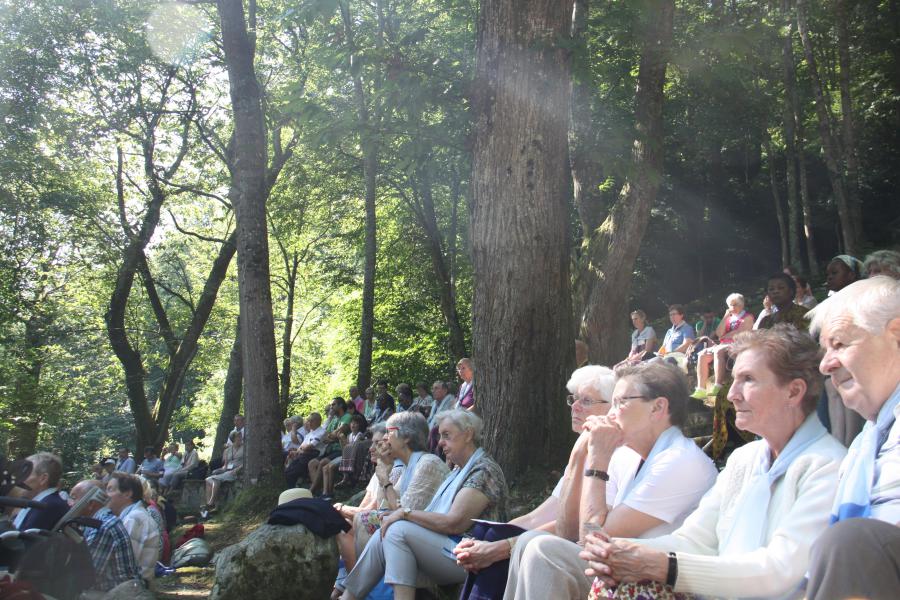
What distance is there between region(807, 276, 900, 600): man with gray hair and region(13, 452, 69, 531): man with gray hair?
215 inches

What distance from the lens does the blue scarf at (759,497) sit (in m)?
2.91

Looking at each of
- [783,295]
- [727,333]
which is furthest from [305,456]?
[783,295]

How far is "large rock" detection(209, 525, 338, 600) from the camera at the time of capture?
556 cm

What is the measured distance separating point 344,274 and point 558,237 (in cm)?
1808

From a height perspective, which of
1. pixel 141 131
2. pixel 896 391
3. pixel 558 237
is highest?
pixel 141 131

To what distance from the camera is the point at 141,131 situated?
66.6ft

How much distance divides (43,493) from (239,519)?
4334 mm

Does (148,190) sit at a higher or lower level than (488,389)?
Answer: higher

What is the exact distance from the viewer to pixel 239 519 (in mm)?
10609

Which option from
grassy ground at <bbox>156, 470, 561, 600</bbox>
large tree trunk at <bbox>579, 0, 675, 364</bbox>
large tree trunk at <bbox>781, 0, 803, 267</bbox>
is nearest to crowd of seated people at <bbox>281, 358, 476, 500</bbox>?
grassy ground at <bbox>156, 470, 561, 600</bbox>

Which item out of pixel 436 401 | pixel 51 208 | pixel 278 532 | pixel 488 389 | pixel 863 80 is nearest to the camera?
pixel 278 532

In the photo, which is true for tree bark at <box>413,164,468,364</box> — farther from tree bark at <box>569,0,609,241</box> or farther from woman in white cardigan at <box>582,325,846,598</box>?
woman in white cardigan at <box>582,325,846,598</box>

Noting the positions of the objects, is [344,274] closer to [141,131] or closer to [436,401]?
[141,131]

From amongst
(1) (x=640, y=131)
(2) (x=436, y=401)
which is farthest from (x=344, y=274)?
(1) (x=640, y=131)
